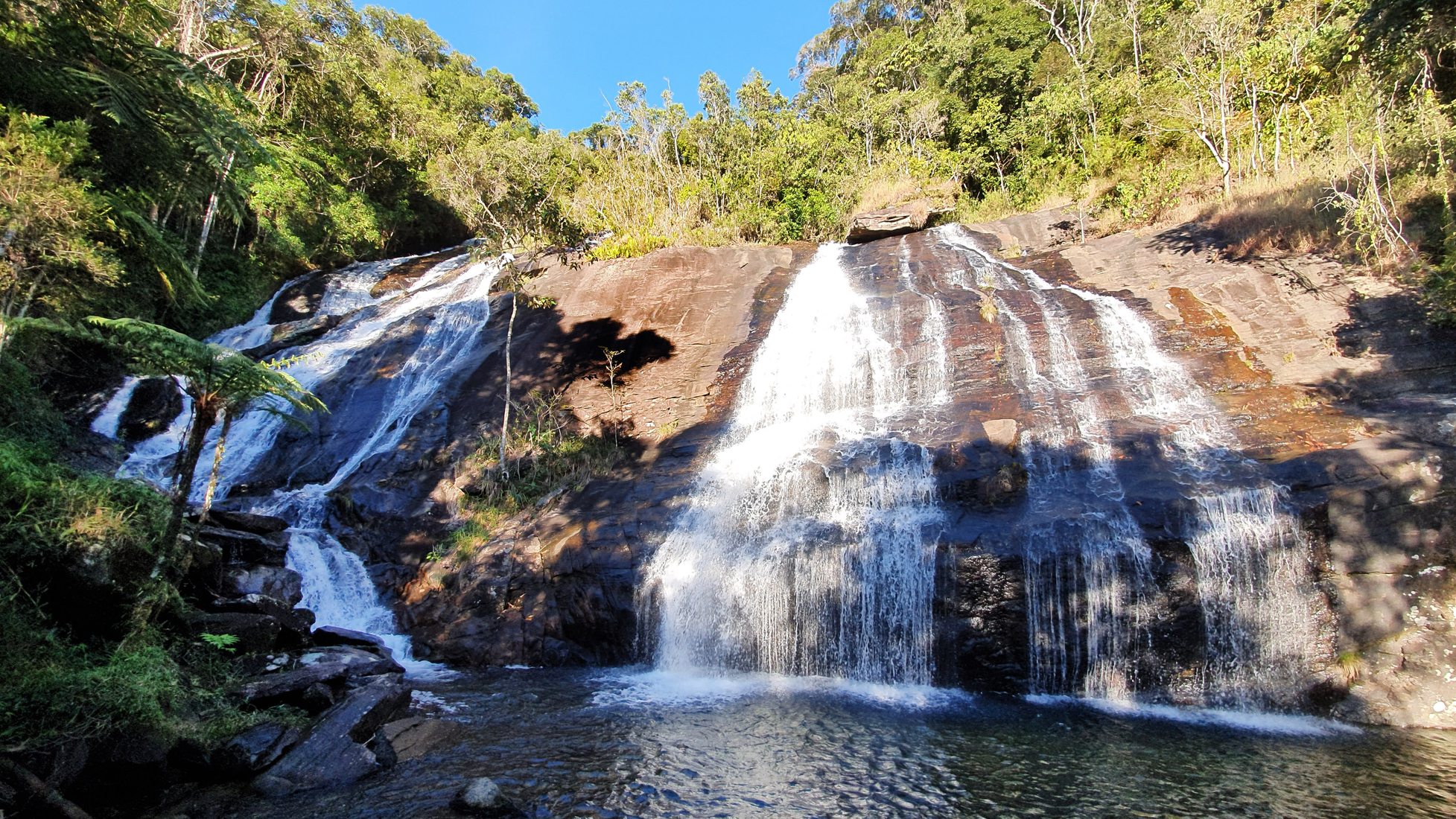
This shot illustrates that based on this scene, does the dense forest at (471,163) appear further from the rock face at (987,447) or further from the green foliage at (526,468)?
the green foliage at (526,468)

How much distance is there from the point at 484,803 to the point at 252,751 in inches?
104

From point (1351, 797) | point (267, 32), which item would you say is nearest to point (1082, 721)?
point (1351, 797)

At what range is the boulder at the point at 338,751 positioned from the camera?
6.37 m

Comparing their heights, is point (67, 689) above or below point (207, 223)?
below

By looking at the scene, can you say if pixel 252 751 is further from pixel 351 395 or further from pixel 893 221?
pixel 893 221

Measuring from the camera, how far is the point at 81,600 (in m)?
6.58

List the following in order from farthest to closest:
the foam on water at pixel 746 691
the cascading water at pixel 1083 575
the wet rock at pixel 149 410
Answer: the wet rock at pixel 149 410 → the foam on water at pixel 746 691 → the cascading water at pixel 1083 575

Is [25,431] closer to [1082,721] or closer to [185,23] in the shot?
[185,23]

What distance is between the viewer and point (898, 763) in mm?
6832

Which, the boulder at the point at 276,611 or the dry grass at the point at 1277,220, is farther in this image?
the dry grass at the point at 1277,220

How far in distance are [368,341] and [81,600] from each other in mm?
14651

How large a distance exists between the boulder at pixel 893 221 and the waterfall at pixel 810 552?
10496 mm

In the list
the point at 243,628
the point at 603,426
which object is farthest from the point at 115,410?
the point at 243,628

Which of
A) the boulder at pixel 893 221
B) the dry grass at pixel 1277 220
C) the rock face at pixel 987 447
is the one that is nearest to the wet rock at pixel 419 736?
the rock face at pixel 987 447
